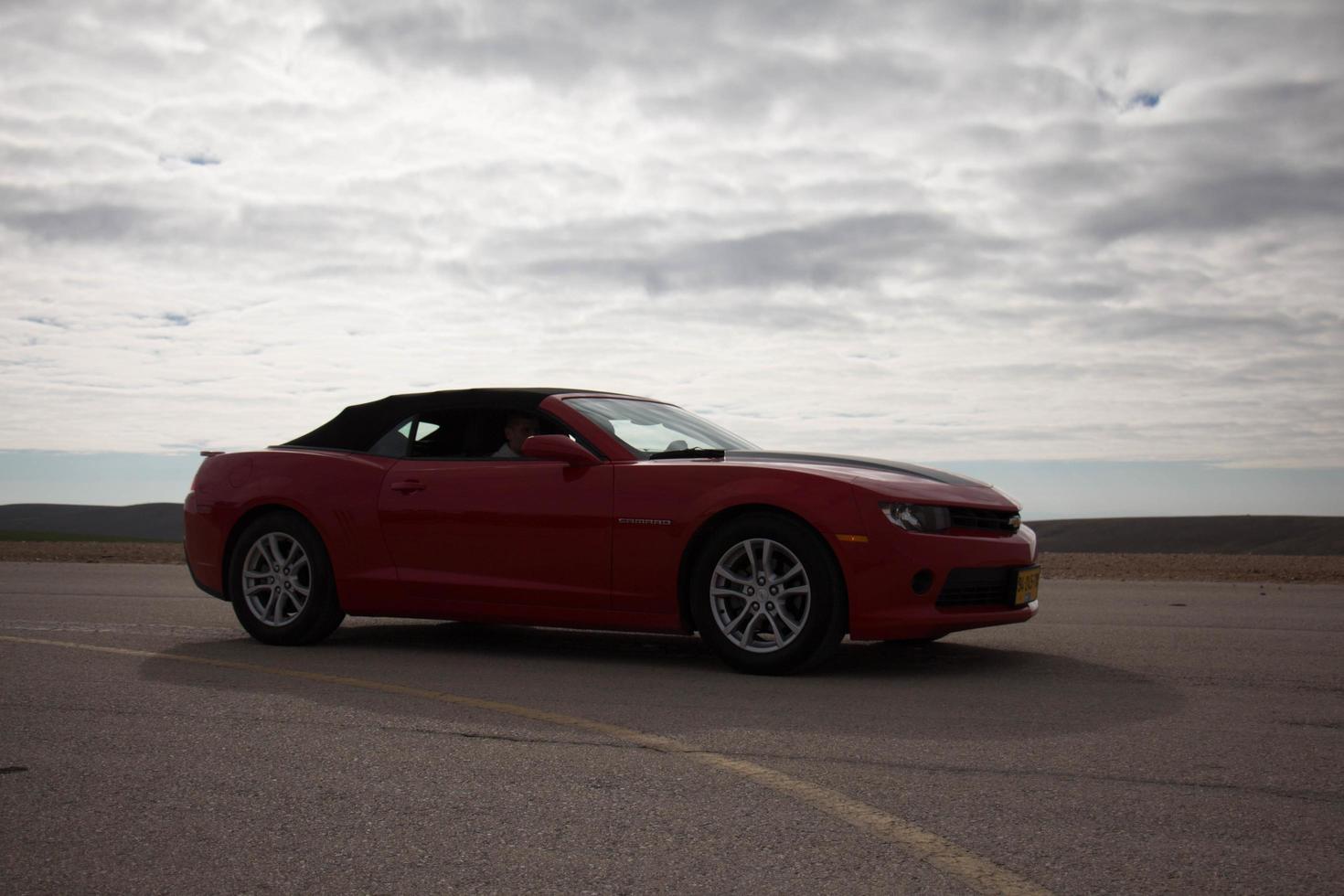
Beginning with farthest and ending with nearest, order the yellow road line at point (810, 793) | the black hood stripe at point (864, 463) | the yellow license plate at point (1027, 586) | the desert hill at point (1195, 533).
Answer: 1. the desert hill at point (1195, 533)
2. the black hood stripe at point (864, 463)
3. the yellow license plate at point (1027, 586)
4. the yellow road line at point (810, 793)

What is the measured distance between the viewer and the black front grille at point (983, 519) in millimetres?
6422

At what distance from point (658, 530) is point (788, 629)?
826 millimetres

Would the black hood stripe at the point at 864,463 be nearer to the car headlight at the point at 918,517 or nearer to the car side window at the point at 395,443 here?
the car headlight at the point at 918,517

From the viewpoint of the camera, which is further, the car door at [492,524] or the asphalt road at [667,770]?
the car door at [492,524]

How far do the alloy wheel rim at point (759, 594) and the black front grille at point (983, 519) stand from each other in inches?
32.5

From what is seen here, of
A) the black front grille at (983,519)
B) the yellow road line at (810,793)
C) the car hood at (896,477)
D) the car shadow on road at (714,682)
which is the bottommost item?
the yellow road line at (810,793)

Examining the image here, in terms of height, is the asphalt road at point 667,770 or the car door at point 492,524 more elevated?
the car door at point 492,524

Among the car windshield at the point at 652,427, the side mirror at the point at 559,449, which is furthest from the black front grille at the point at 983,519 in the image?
the side mirror at the point at 559,449

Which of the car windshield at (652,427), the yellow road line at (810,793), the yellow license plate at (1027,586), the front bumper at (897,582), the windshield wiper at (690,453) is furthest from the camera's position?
the car windshield at (652,427)

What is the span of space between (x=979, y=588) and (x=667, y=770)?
259cm

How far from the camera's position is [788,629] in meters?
6.34

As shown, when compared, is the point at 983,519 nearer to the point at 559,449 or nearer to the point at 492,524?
the point at 559,449

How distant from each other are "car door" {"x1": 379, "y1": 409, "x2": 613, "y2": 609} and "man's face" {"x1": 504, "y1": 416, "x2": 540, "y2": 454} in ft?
0.31

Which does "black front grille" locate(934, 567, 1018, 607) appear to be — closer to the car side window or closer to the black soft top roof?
the black soft top roof
